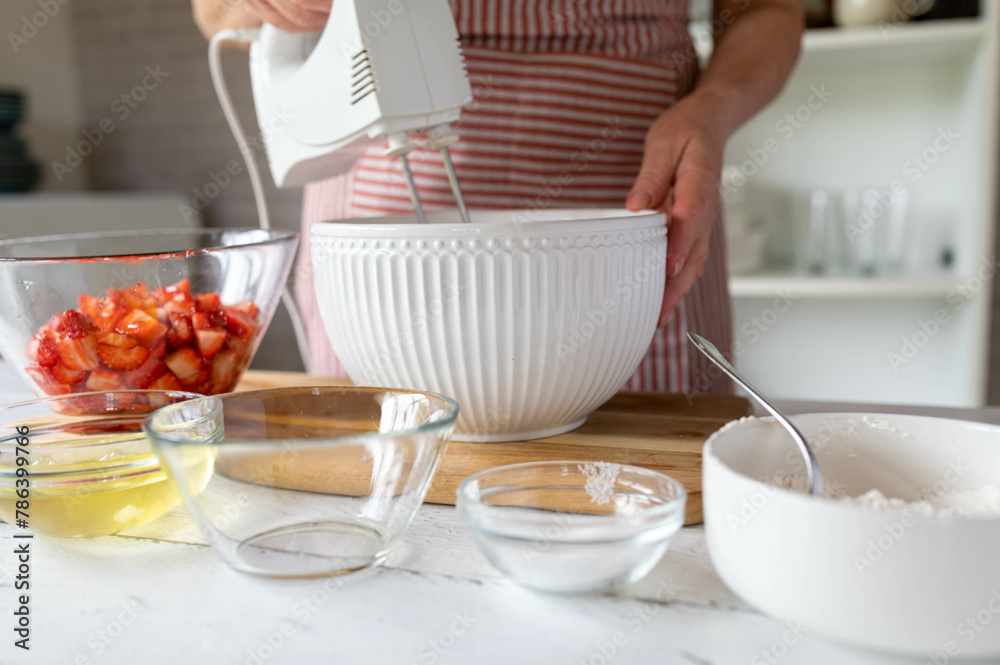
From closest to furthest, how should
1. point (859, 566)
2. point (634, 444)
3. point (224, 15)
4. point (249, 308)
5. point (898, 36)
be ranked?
point (859, 566) → point (634, 444) → point (249, 308) → point (224, 15) → point (898, 36)

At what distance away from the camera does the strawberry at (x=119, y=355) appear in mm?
590

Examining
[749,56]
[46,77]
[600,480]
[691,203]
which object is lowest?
[600,480]

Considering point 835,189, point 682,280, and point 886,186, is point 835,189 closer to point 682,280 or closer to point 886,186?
point 886,186

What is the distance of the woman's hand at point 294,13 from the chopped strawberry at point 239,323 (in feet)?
0.74

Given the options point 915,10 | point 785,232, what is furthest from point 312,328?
point 915,10

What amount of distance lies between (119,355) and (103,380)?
26mm

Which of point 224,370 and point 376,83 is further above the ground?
point 376,83

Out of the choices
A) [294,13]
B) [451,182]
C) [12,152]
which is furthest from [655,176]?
[12,152]

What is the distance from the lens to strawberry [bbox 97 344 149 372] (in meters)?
0.59

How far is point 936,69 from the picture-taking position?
1.70 meters

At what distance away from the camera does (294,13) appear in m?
0.60

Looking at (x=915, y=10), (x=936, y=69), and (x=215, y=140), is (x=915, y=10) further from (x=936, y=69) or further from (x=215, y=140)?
(x=215, y=140)

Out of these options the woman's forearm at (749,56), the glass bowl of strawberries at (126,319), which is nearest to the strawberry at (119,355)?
the glass bowl of strawberries at (126,319)

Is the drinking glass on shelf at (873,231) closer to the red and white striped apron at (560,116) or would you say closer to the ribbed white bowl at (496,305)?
the red and white striped apron at (560,116)
